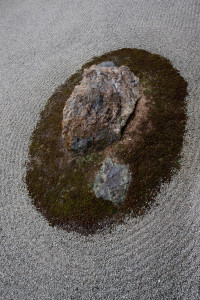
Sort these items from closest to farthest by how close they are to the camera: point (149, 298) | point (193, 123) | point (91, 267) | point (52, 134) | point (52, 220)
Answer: point (149, 298) → point (91, 267) → point (52, 220) → point (193, 123) → point (52, 134)

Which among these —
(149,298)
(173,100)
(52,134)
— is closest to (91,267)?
(149,298)

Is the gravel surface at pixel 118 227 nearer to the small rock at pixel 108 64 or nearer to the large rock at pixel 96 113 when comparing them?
the small rock at pixel 108 64

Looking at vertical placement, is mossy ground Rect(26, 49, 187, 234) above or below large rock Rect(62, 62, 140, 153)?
below

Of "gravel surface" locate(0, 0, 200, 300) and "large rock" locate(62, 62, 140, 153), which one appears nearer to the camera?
"gravel surface" locate(0, 0, 200, 300)

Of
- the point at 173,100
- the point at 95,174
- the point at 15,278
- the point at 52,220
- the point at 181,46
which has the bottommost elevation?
the point at 15,278

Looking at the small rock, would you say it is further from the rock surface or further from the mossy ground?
the rock surface

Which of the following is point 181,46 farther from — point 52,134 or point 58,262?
point 58,262

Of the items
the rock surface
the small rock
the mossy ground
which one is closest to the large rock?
the mossy ground

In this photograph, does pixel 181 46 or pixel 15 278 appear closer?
pixel 15 278
